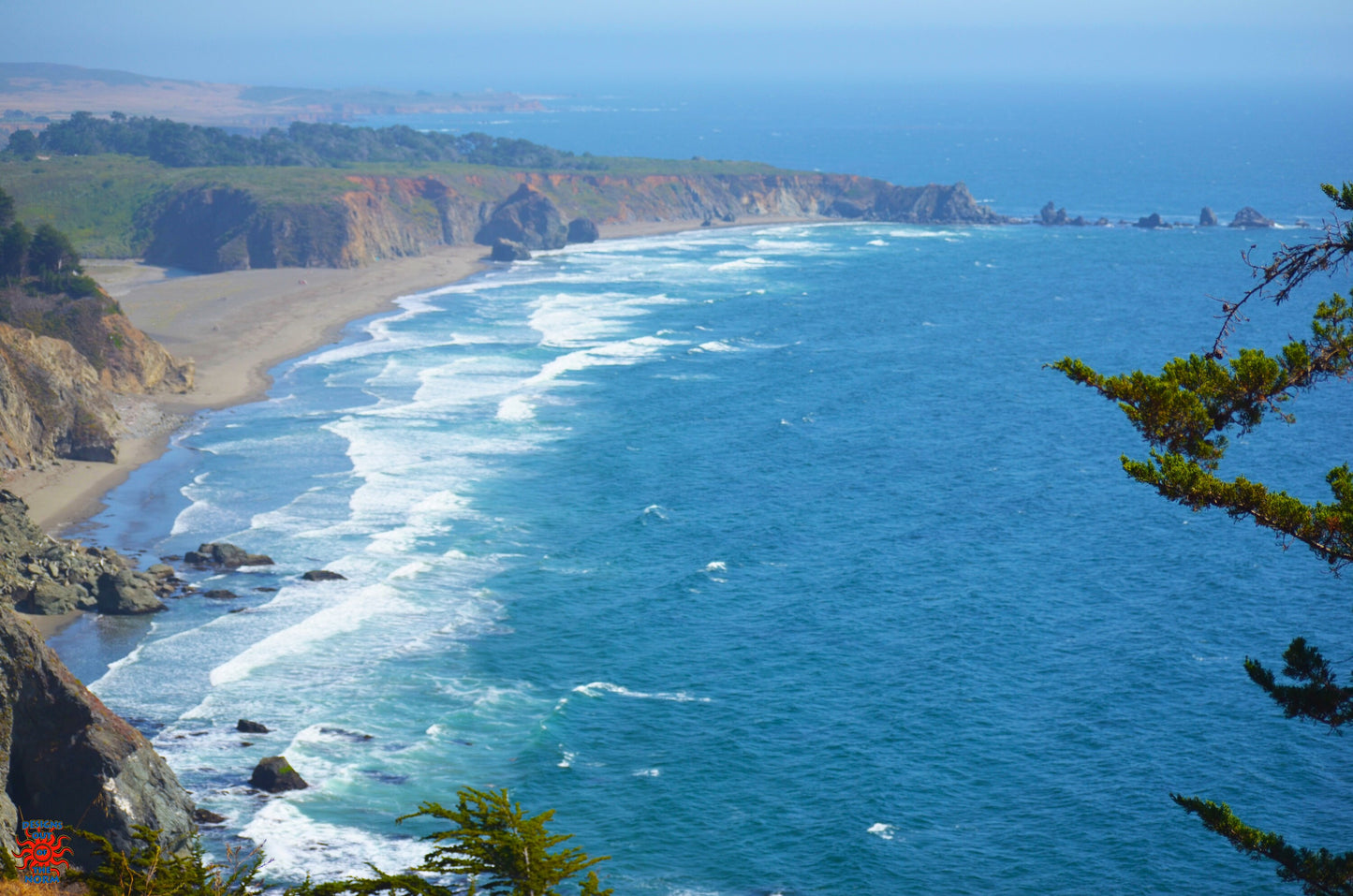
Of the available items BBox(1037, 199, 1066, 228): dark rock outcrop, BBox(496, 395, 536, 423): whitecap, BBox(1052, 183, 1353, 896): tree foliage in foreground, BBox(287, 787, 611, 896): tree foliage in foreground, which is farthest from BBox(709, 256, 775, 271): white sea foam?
BBox(287, 787, 611, 896): tree foliage in foreground

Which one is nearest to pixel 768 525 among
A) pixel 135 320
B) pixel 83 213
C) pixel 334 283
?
pixel 135 320

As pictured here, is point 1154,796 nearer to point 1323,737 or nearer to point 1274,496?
point 1323,737

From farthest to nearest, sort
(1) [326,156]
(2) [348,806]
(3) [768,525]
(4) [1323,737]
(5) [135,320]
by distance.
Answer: (1) [326,156] < (5) [135,320] < (3) [768,525] < (4) [1323,737] < (2) [348,806]

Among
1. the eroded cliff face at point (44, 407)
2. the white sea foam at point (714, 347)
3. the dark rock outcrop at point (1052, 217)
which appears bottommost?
the eroded cliff face at point (44, 407)

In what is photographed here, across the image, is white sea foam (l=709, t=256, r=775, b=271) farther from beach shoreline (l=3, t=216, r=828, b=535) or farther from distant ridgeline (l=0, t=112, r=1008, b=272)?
beach shoreline (l=3, t=216, r=828, b=535)

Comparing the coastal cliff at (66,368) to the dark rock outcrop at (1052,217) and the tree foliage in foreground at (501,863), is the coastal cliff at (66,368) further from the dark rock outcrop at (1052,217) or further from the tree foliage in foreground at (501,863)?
the dark rock outcrop at (1052,217)

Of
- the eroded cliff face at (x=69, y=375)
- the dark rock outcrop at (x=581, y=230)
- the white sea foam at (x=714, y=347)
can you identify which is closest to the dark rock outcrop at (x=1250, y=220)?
the dark rock outcrop at (x=581, y=230)

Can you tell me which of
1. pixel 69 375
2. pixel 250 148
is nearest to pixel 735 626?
pixel 69 375
